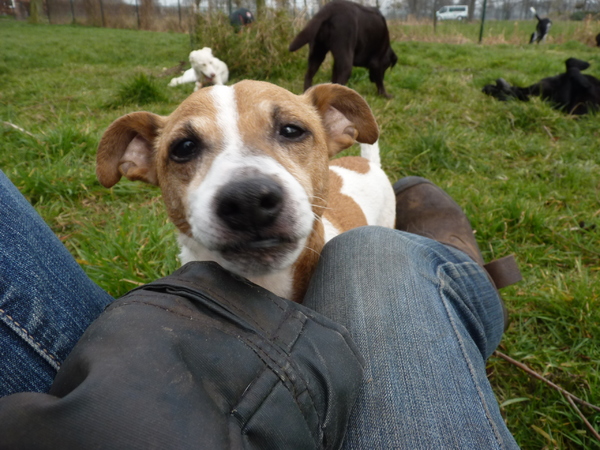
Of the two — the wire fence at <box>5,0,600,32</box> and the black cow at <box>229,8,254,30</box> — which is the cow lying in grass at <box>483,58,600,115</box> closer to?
the black cow at <box>229,8,254,30</box>

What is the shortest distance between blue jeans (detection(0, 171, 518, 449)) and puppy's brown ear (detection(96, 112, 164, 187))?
54 cm

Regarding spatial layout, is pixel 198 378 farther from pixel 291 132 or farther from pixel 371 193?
pixel 371 193

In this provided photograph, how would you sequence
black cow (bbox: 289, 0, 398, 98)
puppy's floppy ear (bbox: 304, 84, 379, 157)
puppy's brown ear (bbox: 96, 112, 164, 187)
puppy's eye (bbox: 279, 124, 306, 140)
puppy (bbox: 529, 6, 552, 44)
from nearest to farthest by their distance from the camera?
puppy's eye (bbox: 279, 124, 306, 140)
puppy's brown ear (bbox: 96, 112, 164, 187)
puppy's floppy ear (bbox: 304, 84, 379, 157)
black cow (bbox: 289, 0, 398, 98)
puppy (bbox: 529, 6, 552, 44)

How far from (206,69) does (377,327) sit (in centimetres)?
785

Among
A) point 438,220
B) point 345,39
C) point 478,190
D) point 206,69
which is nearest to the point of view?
point 438,220

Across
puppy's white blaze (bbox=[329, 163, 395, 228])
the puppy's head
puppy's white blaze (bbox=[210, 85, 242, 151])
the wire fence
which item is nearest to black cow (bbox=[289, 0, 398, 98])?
puppy's white blaze (bbox=[329, 163, 395, 228])

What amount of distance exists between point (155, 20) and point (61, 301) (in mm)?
27624

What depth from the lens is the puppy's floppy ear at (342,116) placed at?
6.96ft

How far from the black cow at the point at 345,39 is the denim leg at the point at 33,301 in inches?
204

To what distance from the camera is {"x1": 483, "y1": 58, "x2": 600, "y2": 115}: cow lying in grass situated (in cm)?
519

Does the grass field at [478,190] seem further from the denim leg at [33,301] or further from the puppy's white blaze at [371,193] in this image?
the denim leg at [33,301]

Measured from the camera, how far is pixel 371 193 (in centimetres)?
289

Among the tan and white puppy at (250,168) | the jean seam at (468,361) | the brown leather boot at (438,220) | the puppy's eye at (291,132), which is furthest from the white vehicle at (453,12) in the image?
the jean seam at (468,361)

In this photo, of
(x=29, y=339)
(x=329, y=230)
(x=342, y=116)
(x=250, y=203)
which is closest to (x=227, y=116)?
(x=250, y=203)
